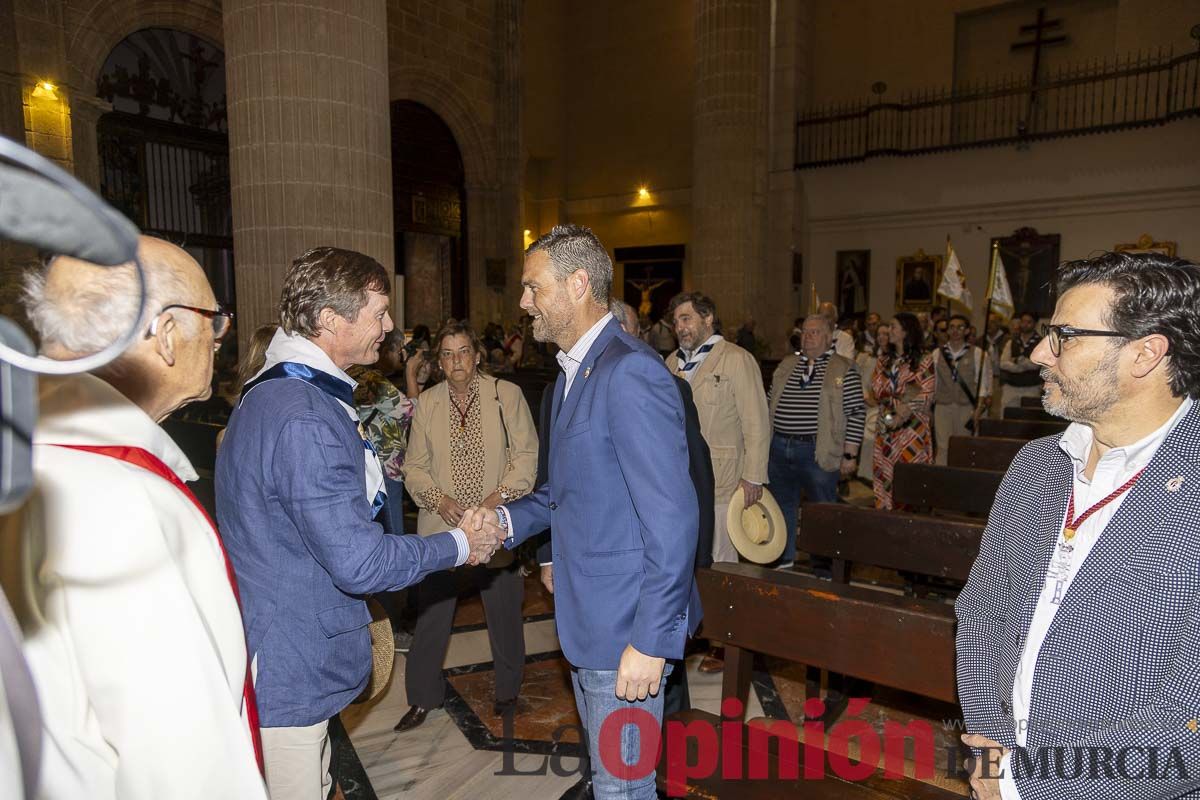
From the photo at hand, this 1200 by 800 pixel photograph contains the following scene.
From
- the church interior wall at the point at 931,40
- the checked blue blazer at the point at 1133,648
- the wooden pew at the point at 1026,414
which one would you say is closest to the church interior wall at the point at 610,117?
the church interior wall at the point at 931,40

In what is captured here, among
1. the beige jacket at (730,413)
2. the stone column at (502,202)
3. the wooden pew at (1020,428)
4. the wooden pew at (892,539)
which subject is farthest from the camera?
the stone column at (502,202)

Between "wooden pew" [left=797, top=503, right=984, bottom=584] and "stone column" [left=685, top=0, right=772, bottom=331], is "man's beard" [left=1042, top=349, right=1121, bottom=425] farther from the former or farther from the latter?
"stone column" [left=685, top=0, right=772, bottom=331]

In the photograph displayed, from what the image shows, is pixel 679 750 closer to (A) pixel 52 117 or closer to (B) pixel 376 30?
(B) pixel 376 30

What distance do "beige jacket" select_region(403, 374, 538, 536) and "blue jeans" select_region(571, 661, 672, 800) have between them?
1.41 meters

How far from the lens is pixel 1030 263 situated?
46.0 ft

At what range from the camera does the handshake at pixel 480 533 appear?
203cm

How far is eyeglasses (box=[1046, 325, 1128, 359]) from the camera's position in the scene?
1.47 meters

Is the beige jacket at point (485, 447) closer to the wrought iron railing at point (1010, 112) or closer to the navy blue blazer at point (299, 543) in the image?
the navy blue blazer at point (299, 543)

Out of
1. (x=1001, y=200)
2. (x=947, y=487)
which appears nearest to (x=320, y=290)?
(x=947, y=487)

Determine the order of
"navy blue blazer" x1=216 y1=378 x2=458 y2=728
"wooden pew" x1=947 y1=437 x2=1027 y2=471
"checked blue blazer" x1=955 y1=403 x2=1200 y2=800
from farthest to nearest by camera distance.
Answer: "wooden pew" x1=947 y1=437 x2=1027 y2=471 → "navy blue blazer" x1=216 y1=378 x2=458 y2=728 → "checked blue blazer" x1=955 y1=403 x2=1200 y2=800

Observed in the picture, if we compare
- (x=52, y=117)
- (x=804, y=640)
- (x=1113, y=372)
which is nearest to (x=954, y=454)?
(x=804, y=640)

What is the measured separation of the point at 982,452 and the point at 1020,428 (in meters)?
1.11

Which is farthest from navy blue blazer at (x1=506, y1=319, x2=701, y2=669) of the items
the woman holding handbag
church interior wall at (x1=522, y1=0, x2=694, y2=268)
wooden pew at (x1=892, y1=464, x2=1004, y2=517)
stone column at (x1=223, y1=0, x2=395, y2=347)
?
church interior wall at (x1=522, y1=0, x2=694, y2=268)

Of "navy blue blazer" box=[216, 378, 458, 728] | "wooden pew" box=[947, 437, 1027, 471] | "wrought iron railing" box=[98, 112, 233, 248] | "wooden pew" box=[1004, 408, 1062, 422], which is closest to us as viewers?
"navy blue blazer" box=[216, 378, 458, 728]
